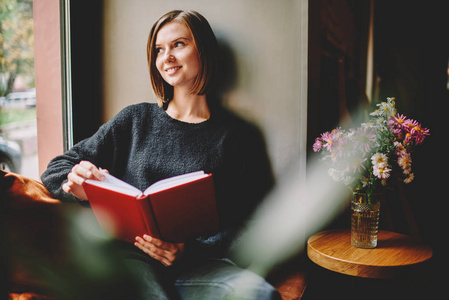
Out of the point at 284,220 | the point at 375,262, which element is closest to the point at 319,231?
the point at 284,220

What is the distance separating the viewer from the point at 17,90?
4.53 feet

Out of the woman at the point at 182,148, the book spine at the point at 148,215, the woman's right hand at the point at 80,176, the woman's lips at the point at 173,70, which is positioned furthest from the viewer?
the woman's lips at the point at 173,70

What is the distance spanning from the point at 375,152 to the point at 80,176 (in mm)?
972

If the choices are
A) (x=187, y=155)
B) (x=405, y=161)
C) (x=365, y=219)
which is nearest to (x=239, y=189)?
(x=187, y=155)

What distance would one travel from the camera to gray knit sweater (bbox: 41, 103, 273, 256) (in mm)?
1230

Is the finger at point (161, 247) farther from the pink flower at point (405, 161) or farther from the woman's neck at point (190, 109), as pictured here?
the pink flower at point (405, 161)

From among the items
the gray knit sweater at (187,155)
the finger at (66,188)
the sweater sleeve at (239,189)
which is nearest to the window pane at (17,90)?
the gray knit sweater at (187,155)

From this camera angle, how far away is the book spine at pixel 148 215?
890mm

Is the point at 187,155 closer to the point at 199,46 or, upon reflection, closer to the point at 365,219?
the point at 199,46

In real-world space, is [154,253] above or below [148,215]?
below

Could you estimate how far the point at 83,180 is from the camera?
3.34 feet

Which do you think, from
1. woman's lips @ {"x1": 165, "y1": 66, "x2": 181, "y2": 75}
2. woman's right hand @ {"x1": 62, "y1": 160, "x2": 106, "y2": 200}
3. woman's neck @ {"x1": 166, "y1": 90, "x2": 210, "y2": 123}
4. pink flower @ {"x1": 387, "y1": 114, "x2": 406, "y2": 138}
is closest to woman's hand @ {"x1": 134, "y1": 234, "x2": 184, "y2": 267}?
woman's right hand @ {"x1": 62, "y1": 160, "x2": 106, "y2": 200}

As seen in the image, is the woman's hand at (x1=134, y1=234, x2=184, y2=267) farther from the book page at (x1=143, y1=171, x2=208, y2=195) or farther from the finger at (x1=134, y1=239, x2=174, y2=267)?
the book page at (x1=143, y1=171, x2=208, y2=195)

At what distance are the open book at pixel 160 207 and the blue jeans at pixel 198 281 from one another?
0.36ft
